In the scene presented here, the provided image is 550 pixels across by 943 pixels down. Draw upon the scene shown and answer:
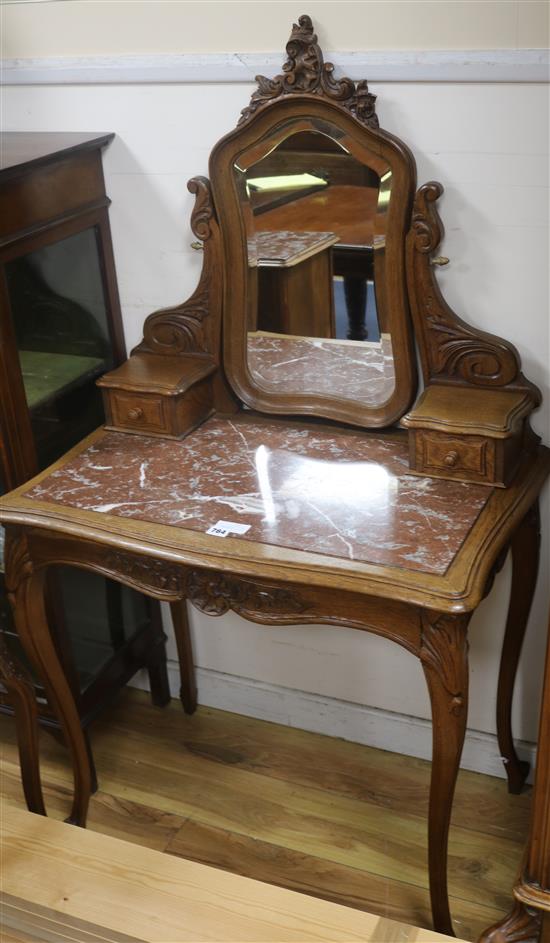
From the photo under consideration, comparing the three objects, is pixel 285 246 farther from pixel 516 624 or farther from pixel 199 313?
pixel 516 624

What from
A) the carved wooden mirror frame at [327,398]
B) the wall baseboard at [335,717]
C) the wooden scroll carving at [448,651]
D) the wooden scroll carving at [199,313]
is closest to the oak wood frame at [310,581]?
the wooden scroll carving at [448,651]

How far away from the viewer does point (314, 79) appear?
2090mm

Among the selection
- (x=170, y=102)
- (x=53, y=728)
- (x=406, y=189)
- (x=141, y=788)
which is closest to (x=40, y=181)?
(x=170, y=102)

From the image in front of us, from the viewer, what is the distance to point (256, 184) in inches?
88.1

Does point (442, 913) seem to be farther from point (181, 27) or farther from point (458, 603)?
point (181, 27)

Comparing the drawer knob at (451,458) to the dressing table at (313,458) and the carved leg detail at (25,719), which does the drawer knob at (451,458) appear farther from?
the carved leg detail at (25,719)

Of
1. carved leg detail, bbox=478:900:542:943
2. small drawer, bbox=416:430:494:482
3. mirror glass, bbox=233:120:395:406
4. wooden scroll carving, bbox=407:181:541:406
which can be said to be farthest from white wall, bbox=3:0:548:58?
carved leg detail, bbox=478:900:542:943

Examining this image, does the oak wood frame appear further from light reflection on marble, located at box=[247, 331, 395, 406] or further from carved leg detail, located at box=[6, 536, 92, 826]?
light reflection on marble, located at box=[247, 331, 395, 406]

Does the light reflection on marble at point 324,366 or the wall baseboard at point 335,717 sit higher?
the light reflection on marble at point 324,366

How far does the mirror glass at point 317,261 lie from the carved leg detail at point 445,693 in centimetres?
66

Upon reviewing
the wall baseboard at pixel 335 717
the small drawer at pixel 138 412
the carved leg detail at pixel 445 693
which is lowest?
the wall baseboard at pixel 335 717

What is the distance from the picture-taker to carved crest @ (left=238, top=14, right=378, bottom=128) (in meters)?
2.06

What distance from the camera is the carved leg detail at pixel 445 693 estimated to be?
5.81 feet

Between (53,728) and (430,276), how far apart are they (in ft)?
4.64
